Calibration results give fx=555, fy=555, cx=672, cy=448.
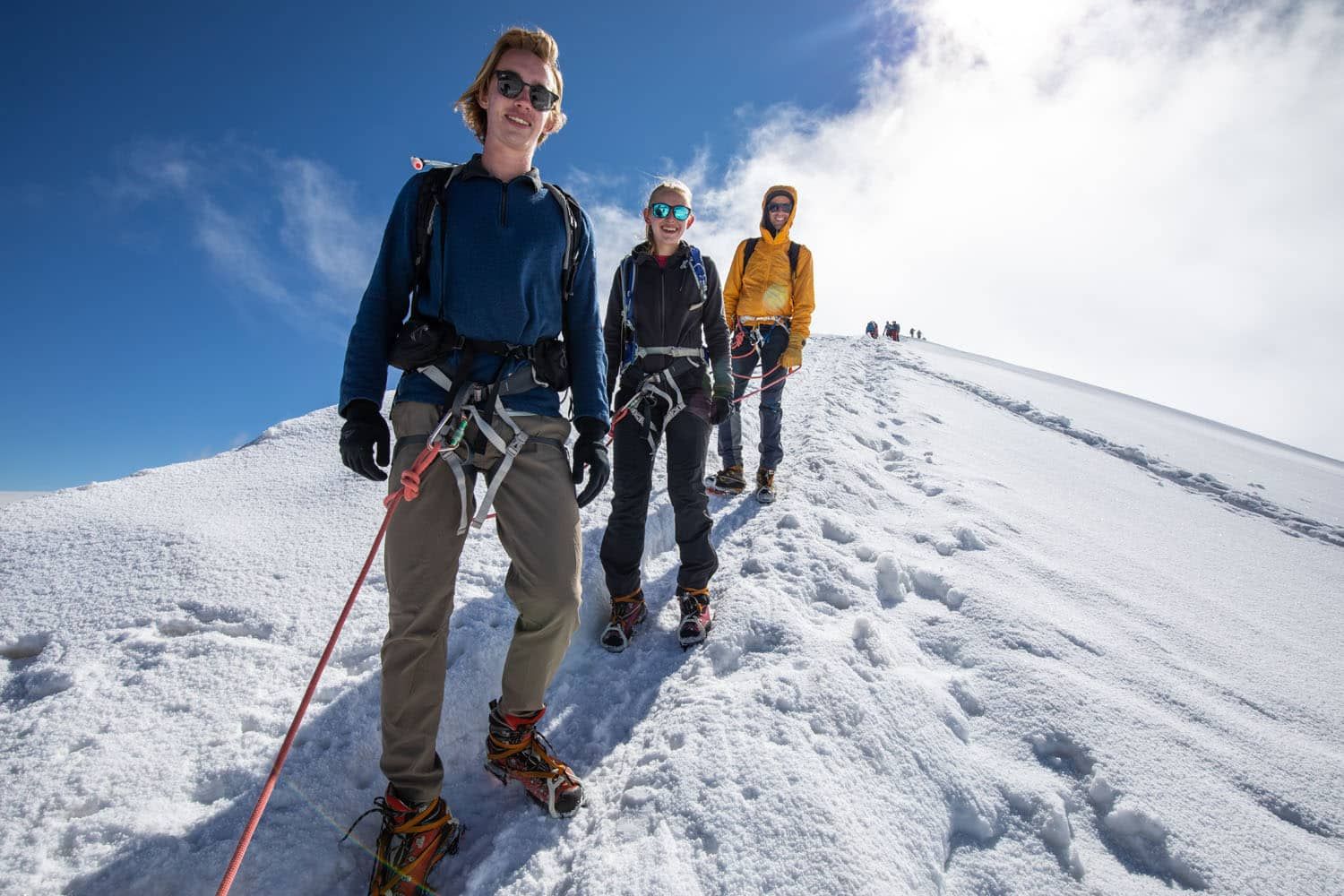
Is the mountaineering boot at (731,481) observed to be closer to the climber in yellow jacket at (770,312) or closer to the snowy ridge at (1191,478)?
the climber in yellow jacket at (770,312)

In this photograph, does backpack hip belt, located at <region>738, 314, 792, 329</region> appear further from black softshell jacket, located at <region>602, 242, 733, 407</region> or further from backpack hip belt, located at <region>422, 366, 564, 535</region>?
backpack hip belt, located at <region>422, 366, 564, 535</region>

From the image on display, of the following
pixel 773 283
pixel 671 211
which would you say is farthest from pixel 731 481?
pixel 671 211

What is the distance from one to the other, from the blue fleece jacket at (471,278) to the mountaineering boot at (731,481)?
3610 millimetres

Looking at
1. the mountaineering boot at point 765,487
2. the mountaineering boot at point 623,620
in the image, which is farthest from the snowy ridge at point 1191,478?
the mountaineering boot at point 623,620

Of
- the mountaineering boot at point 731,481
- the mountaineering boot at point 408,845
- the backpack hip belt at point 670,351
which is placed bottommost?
the mountaineering boot at point 408,845

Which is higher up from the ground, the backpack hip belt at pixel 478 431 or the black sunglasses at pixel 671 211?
the black sunglasses at pixel 671 211

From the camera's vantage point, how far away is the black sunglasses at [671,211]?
11.9 ft

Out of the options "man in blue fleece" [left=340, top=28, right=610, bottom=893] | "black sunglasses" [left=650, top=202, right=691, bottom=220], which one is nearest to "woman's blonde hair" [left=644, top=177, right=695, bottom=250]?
"black sunglasses" [left=650, top=202, right=691, bottom=220]

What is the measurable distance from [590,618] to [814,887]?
2080 mm

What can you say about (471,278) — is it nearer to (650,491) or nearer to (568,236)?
(568,236)

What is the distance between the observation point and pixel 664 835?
201 centimetres

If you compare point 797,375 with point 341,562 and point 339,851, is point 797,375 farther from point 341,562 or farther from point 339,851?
point 339,851

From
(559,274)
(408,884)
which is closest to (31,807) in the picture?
Answer: (408,884)

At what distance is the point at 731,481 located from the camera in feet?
18.8
